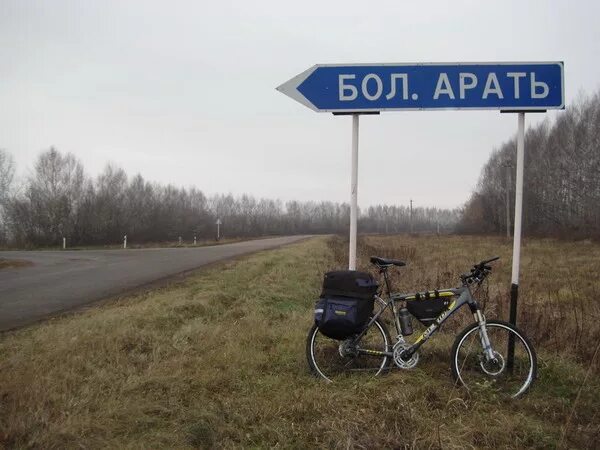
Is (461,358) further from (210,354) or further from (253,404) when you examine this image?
(210,354)

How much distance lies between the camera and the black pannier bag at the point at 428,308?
155 inches

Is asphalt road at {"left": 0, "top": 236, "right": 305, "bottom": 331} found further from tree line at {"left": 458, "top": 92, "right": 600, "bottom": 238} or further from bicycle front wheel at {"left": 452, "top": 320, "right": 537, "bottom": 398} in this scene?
tree line at {"left": 458, "top": 92, "right": 600, "bottom": 238}

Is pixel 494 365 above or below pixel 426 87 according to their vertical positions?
below

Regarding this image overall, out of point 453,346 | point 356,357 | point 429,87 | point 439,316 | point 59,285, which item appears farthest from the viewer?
point 59,285

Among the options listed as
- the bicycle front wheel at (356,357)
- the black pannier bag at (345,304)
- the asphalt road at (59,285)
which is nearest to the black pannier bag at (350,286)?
the black pannier bag at (345,304)

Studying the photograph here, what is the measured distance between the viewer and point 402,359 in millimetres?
3961

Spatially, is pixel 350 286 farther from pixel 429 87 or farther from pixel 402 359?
pixel 429 87

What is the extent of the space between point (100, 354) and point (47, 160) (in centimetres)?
5284

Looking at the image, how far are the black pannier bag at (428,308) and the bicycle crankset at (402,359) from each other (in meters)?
0.29

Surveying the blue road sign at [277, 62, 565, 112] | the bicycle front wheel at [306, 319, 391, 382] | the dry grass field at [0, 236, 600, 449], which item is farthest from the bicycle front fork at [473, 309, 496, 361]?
the blue road sign at [277, 62, 565, 112]

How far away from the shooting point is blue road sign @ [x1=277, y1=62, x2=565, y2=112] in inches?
164

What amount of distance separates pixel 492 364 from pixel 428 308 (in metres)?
0.72

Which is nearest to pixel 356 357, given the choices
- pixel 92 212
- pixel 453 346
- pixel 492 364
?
pixel 453 346

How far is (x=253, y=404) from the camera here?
3445mm
